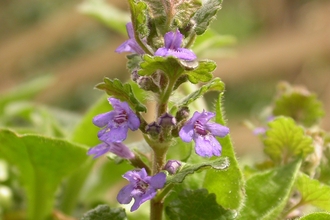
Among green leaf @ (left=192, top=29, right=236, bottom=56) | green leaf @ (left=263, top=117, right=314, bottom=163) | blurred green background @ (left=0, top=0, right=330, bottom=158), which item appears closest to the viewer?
green leaf @ (left=263, top=117, right=314, bottom=163)

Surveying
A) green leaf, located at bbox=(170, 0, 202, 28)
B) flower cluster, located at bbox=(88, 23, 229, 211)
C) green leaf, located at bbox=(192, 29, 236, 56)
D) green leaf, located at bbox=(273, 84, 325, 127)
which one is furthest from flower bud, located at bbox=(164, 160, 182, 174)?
green leaf, located at bbox=(192, 29, 236, 56)

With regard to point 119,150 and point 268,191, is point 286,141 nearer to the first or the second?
point 268,191

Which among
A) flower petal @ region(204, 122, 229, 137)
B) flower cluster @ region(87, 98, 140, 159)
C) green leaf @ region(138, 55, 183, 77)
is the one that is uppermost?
green leaf @ region(138, 55, 183, 77)

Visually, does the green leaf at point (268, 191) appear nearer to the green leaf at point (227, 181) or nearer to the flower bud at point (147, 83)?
the green leaf at point (227, 181)

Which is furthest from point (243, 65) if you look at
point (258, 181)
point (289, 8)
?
point (258, 181)

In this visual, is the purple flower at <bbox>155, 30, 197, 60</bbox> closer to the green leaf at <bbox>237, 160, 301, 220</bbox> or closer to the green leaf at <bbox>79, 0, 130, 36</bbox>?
the green leaf at <bbox>237, 160, 301, 220</bbox>
